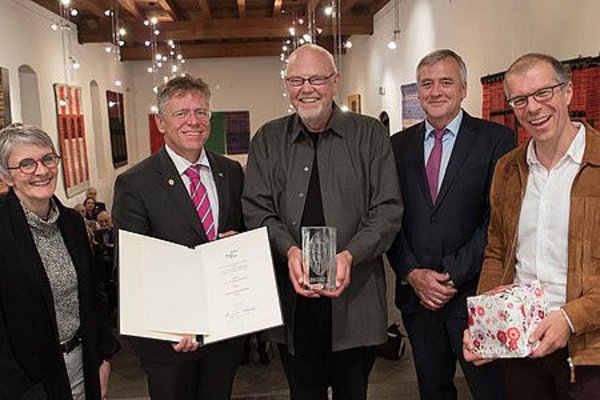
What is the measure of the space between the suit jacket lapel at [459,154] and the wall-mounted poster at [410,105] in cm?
522

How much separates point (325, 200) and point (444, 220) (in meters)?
0.48

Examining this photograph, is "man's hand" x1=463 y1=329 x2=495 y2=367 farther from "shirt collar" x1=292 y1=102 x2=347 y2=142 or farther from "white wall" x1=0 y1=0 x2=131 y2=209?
"white wall" x1=0 y1=0 x2=131 y2=209

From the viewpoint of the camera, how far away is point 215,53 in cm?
1350

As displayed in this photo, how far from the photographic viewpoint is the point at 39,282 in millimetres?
1831

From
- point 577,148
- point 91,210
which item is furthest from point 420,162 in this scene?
point 91,210

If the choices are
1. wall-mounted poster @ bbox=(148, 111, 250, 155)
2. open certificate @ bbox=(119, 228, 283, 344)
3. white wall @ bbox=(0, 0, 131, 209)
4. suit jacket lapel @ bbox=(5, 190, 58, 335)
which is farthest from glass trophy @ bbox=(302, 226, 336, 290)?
wall-mounted poster @ bbox=(148, 111, 250, 155)

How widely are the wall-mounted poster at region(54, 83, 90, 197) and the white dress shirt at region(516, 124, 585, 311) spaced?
749cm

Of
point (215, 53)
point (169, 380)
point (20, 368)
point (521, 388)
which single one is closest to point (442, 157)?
point (521, 388)

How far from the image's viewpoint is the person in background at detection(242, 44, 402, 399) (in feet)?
6.77

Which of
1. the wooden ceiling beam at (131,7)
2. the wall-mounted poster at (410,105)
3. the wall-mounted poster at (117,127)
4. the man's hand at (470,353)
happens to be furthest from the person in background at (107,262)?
the wall-mounted poster at (117,127)

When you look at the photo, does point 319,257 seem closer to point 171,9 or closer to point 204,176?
point 204,176

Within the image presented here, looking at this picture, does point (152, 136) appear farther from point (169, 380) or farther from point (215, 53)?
point (169, 380)

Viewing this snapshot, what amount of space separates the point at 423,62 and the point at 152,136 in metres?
12.5

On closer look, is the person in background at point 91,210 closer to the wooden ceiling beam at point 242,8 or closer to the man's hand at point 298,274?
the wooden ceiling beam at point 242,8
